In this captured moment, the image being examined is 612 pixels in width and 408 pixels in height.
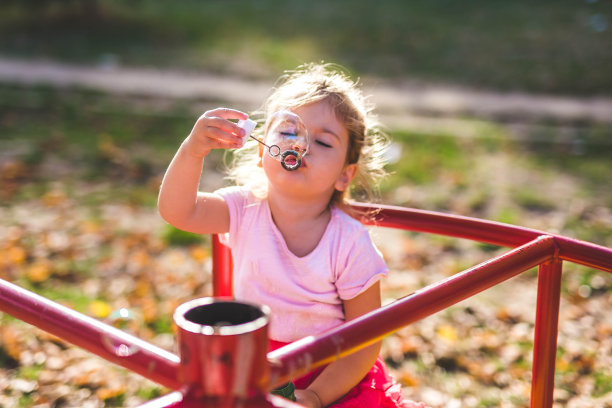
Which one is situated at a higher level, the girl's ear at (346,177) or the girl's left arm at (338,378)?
the girl's ear at (346,177)

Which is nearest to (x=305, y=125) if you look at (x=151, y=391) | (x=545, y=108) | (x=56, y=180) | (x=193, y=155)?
(x=193, y=155)

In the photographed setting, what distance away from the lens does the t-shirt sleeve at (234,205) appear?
82.1 inches

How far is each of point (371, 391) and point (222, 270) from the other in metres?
0.62

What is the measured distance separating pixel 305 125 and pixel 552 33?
13.0 metres

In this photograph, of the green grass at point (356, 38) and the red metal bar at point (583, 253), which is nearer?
the red metal bar at point (583, 253)

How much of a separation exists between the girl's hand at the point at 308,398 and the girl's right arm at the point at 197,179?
21.8 inches

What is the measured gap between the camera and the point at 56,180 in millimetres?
5738

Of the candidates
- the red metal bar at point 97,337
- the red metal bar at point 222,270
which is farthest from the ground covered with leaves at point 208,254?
the red metal bar at point 222,270

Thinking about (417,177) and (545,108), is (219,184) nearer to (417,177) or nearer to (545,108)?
(417,177)

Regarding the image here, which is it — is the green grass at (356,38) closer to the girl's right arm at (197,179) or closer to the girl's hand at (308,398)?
the girl's right arm at (197,179)

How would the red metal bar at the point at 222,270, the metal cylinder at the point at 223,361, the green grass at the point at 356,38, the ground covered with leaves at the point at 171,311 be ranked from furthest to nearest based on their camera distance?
1. the green grass at the point at 356,38
2. the ground covered with leaves at the point at 171,311
3. the red metal bar at the point at 222,270
4. the metal cylinder at the point at 223,361

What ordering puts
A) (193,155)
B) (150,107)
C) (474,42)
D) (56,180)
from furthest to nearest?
(474,42), (150,107), (56,180), (193,155)

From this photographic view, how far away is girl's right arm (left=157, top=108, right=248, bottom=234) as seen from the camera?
165cm

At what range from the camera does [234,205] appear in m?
2.10
